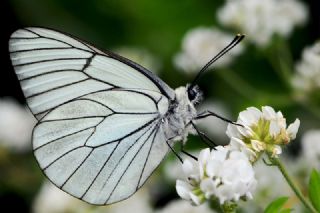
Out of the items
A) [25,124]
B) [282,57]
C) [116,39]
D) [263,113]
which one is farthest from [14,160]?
[263,113]

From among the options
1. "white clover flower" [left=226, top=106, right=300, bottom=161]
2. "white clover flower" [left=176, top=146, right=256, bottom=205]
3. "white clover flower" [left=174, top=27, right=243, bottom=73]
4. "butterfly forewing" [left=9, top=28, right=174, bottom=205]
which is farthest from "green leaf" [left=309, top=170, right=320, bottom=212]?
"white clover flower" [left=174, top=27, right=243, bottom=73]

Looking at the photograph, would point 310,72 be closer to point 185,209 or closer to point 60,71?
point 185,209

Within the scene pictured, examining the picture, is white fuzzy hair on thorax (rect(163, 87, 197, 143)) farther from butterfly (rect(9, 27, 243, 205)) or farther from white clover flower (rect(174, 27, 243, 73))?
white clover flower (rect(174, 27, 243, 73))

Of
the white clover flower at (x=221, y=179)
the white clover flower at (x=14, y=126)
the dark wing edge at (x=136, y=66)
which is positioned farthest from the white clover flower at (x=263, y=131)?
the white clover flower at (x=14, y=126)

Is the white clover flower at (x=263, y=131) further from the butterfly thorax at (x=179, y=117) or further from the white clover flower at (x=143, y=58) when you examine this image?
the white clover flower at (x=143, y=58)

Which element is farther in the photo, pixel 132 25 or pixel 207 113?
pixel 132 25

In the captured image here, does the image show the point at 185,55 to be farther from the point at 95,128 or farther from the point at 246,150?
the point at 246,150
